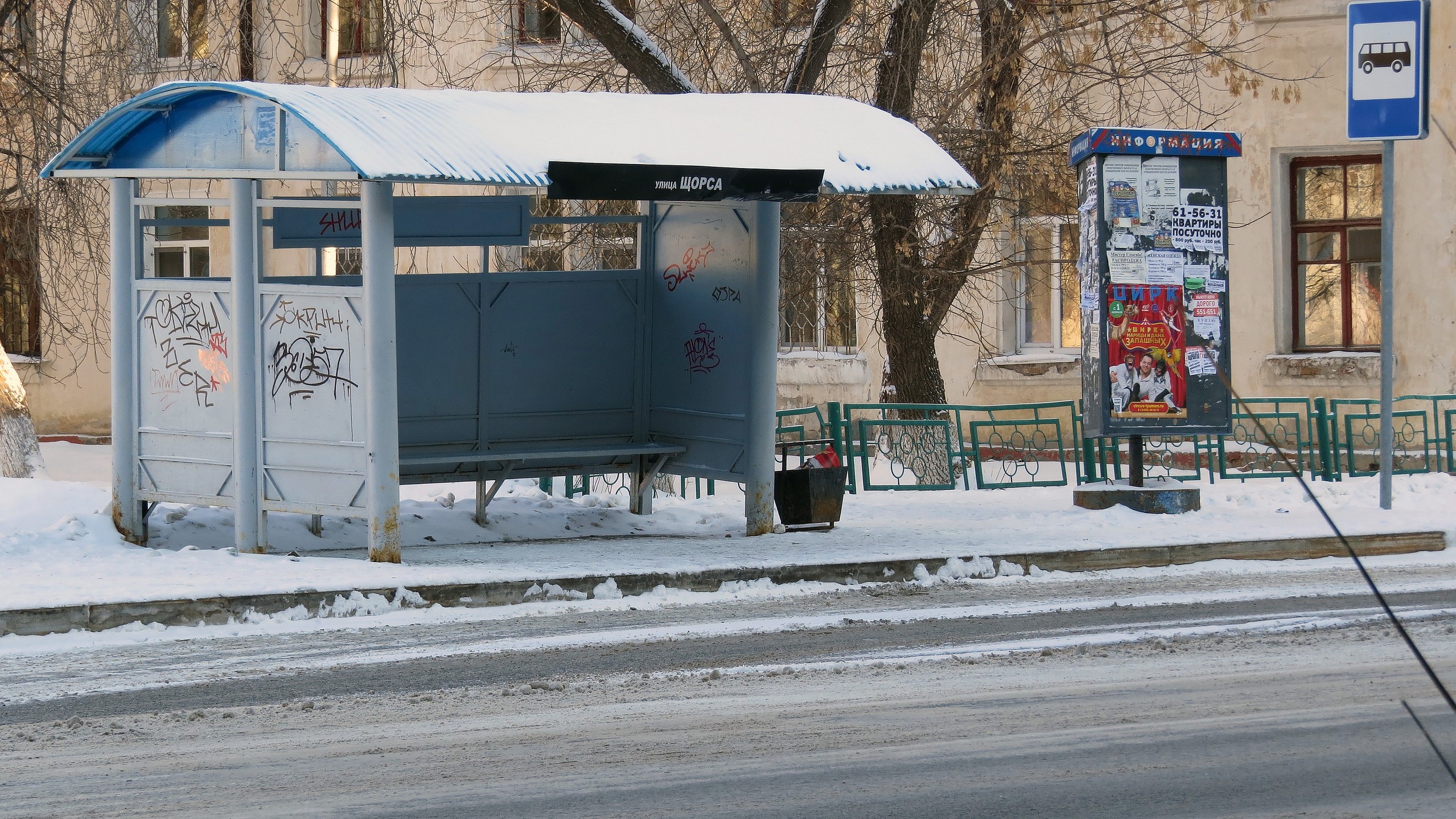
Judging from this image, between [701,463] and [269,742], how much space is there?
655 cm

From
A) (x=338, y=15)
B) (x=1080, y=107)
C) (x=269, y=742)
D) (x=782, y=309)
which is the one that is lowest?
(x=269, y=742)

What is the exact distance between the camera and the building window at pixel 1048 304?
67.7 ft

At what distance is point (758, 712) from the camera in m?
6.50

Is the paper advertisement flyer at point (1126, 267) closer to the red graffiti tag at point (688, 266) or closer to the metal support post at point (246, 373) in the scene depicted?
the red graffiti tag at point (688, 266)

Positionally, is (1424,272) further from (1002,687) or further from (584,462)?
(1002,687)

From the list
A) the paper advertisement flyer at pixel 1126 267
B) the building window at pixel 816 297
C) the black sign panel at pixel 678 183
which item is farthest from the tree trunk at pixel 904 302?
the black sign panel at pixel 678 183

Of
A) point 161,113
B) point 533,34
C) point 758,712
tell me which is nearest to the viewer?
point 758,712

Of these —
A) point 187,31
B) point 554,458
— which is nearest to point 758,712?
point 554,458

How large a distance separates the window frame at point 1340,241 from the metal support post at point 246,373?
13.8 metres

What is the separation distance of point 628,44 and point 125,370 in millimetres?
5713

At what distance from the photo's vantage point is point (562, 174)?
9.97 m

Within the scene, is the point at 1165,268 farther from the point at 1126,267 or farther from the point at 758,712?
the point at 758,712

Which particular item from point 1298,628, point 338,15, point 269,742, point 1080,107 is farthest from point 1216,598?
point 338,15

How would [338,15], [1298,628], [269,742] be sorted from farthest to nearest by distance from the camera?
[338,15], [1298,628], [269,742]
